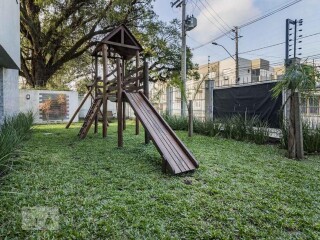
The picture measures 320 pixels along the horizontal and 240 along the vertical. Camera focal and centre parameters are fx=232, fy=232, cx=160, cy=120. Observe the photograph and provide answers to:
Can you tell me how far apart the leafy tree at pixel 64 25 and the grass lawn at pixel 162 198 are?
9053 millimetres

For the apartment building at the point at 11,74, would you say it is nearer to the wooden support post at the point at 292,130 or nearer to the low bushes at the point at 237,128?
the low bushes at the point at 237,128

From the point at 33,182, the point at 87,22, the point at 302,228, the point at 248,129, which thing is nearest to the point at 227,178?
the point at 302,228

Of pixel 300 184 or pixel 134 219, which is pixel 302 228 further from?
pixel 134 219

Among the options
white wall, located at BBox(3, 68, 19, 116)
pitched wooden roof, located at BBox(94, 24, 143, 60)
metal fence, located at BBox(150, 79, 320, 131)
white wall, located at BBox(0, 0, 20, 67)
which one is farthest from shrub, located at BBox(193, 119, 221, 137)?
white wall, located at BBox(3, 68, 19, 116)

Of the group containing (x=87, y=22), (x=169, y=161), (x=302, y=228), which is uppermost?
(x=87, y=22)

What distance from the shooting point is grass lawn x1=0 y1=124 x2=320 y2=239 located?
1.83m

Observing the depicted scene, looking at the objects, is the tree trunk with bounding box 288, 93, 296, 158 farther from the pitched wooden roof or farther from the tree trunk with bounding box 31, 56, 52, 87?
the tree trunk with bounding box 31, 56, 52, 87

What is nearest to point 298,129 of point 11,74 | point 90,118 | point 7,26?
point 90,118

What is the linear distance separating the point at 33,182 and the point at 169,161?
1747 millimetres

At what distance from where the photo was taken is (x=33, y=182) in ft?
9.10

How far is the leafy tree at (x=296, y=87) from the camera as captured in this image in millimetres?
4119

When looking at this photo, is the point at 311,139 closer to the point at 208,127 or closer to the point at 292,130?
the point at 292,130

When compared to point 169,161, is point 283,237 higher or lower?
lower

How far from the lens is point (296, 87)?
418 centimetres
